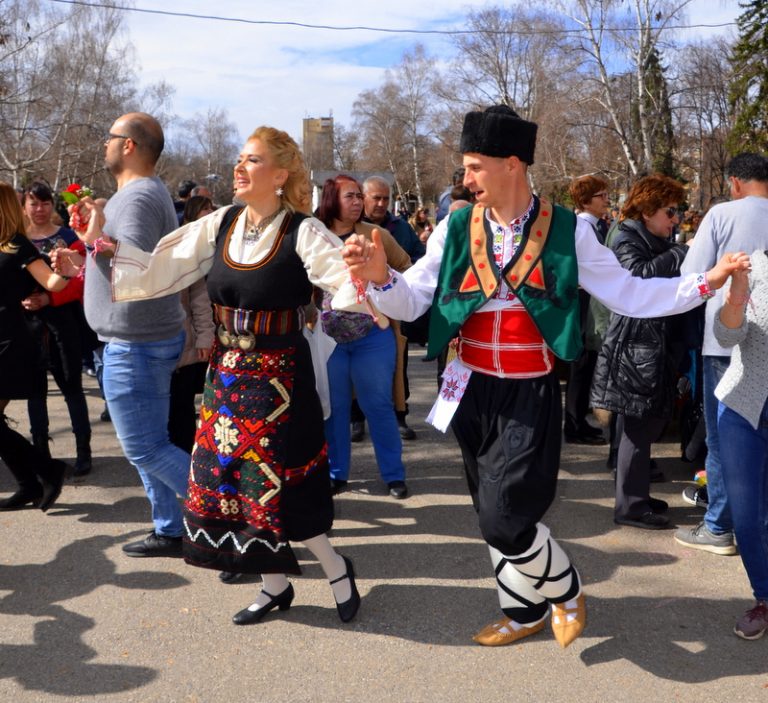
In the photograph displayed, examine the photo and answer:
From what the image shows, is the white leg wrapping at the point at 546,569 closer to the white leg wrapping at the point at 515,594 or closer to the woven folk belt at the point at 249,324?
the white leg wrapping at the point at 515,594

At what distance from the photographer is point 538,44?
1535 inches

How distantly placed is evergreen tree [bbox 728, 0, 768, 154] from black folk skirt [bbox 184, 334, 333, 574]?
3261 centimetres

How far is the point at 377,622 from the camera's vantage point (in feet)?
11.6

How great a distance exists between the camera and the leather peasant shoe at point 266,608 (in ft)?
11.5

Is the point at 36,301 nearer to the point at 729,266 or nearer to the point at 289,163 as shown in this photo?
the point at 289,163

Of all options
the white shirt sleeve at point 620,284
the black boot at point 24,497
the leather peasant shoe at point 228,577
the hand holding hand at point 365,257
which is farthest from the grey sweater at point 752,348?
the black boot at point 24,497

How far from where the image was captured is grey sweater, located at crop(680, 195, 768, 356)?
396 cm

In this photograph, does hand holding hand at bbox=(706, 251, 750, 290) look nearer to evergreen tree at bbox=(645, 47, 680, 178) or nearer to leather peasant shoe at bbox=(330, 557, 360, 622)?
leather peasant shoe at bbox=(330, 557, 360, 622)

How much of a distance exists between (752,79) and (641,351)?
33.0m

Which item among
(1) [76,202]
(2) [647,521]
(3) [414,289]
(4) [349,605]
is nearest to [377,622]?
(4) [349,605]

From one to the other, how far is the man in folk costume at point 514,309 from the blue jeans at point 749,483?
2.10ft

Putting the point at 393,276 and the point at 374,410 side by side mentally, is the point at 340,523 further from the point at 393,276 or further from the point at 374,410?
the point at 393,276

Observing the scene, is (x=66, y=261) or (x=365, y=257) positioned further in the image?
(x=66, y=261)

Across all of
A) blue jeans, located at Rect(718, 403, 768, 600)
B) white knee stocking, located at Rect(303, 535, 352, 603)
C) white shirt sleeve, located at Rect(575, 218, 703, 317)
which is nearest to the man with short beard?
white knee stocking, located at Rect(303, 535, 352, 603)
